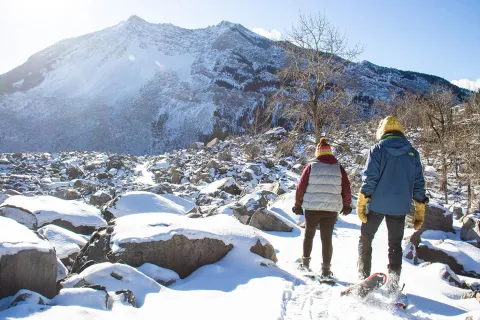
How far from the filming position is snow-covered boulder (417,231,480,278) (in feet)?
14.4

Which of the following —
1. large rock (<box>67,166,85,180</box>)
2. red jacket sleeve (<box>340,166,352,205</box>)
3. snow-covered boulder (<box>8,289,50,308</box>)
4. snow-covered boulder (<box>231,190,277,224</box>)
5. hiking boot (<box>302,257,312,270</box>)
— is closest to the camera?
snow-covered boulder (<box>8,289,50,308</box>)

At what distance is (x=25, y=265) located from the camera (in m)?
2.55

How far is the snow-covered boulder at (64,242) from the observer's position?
4215 mm

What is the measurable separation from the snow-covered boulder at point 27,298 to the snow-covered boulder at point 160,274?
1.12m

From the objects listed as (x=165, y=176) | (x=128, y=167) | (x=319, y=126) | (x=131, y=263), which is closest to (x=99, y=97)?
(x=128, y=167)

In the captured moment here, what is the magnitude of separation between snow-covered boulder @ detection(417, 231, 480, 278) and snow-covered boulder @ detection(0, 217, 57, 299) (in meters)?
4.75

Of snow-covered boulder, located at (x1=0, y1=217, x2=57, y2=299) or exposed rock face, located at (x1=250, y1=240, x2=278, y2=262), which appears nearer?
snow-covered boulder, located at (x1=0, y1=217, x2=57, y2=299)

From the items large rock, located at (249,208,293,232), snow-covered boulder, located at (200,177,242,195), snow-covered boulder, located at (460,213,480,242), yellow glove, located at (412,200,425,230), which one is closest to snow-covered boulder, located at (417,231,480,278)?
snow-covered boulder, located at (460,213,480,242)

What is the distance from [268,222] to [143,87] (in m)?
54.9

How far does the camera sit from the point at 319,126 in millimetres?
9719

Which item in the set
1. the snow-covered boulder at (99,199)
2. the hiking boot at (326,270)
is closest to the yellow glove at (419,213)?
the hiking boot at (326,270)

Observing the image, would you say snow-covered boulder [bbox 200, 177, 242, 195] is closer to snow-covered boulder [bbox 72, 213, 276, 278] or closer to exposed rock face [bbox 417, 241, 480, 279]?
snow-covered boulder [bbox 72, 213, 276, 278]

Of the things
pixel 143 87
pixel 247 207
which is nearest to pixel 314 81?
pixel 247 207

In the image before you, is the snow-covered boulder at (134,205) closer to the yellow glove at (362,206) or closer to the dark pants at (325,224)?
the dark pants at (325,224)
